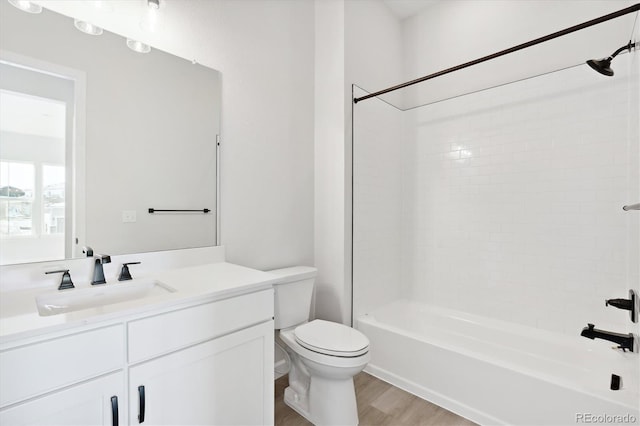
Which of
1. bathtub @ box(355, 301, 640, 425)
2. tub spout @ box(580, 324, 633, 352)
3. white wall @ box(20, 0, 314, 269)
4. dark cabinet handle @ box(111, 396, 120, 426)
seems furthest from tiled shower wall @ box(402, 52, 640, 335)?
dark cabinet handle @ box(111, 396, 120, 426)

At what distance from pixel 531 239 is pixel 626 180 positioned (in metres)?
0.63

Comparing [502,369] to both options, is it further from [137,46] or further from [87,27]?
[87,27]

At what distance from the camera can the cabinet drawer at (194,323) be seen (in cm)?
104

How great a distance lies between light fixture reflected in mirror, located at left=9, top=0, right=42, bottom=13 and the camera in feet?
3.93

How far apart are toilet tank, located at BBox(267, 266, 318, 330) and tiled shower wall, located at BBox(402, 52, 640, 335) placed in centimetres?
96

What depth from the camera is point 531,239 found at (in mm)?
2271

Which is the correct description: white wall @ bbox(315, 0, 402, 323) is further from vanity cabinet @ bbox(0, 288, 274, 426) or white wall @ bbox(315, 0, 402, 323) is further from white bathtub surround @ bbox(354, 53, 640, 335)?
vanity cabinet @ bbox(0, 288, 274, 426)

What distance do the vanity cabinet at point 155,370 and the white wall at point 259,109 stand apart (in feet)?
2.31

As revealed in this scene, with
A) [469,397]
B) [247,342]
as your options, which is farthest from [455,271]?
[247,342]

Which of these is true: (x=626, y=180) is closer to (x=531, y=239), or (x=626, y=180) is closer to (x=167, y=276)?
(x=531, y=239)

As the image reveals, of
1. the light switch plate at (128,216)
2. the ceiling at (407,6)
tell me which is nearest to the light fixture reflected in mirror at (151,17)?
the light switch plate at (128,216)

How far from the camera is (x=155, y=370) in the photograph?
1.07 metres

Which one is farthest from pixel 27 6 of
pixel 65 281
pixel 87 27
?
pixel 65 281

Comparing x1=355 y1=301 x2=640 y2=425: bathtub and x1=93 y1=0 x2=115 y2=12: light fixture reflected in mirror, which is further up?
x1=93 y1=0 x2=115 y2=12: light fixture reflected in mirror
